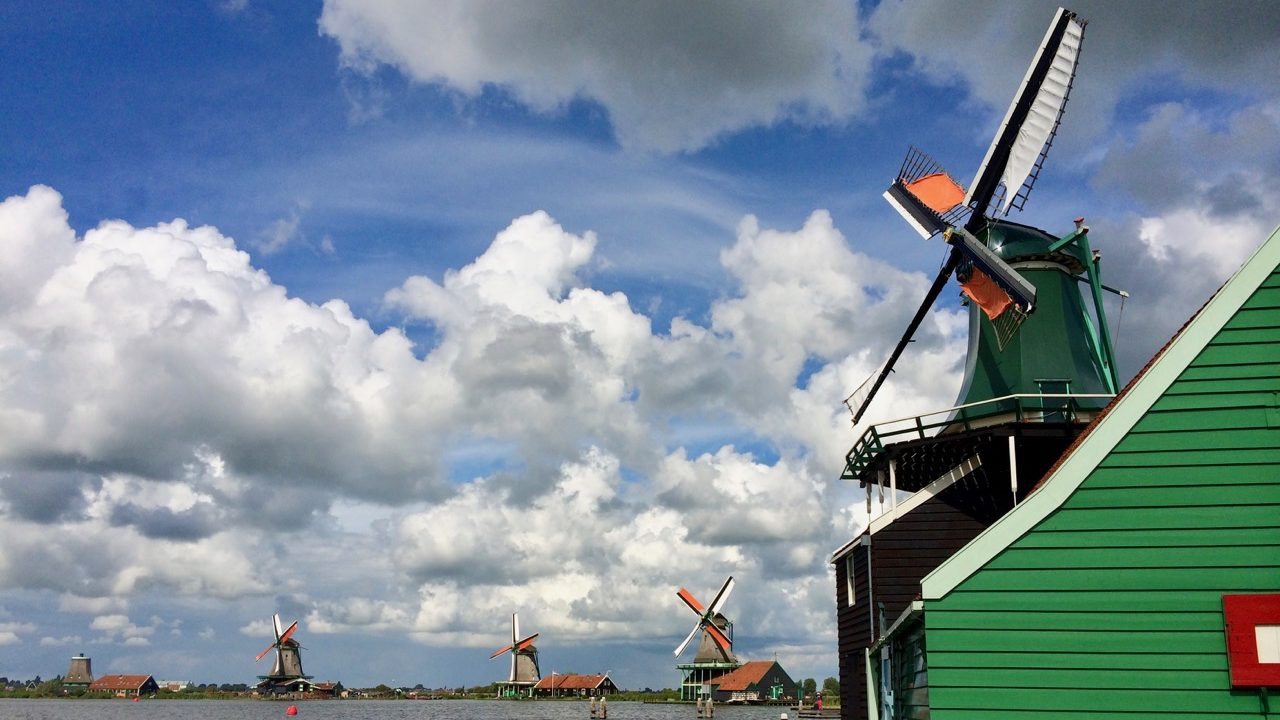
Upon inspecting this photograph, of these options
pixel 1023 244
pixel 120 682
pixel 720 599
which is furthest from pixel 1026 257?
pixel 120 682

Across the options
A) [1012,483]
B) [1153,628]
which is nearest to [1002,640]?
[1153,628]

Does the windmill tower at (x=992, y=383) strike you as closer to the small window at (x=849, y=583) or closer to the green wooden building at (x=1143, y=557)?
the small window at (x=849, y=583)

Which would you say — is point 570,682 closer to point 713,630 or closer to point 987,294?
point 713,630

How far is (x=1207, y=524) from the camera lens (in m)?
10.3

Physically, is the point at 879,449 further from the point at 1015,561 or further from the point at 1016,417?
the point at 1015,561

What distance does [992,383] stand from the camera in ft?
89.3

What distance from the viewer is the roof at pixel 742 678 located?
4291 inches

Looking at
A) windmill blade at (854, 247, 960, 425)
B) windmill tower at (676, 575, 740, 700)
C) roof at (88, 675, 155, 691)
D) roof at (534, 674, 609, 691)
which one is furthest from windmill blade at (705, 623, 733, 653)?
roof at (88, 675, 155, 691)

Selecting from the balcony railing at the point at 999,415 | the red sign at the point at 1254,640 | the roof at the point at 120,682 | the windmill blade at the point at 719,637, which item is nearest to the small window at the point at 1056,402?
the balcony railing at the point at 999,415

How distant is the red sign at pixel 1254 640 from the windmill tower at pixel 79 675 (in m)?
202

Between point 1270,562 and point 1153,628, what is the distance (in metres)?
1.30

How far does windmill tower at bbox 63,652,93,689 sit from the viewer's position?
17725 centimetres

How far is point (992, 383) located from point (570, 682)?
126595 millimetres

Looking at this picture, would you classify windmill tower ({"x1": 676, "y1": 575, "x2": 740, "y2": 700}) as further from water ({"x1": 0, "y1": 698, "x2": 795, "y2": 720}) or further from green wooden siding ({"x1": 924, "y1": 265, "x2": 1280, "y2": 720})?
green wooden siding ({"x1": 924, "y1": 265, "x2": 1280, "y2": 720})
